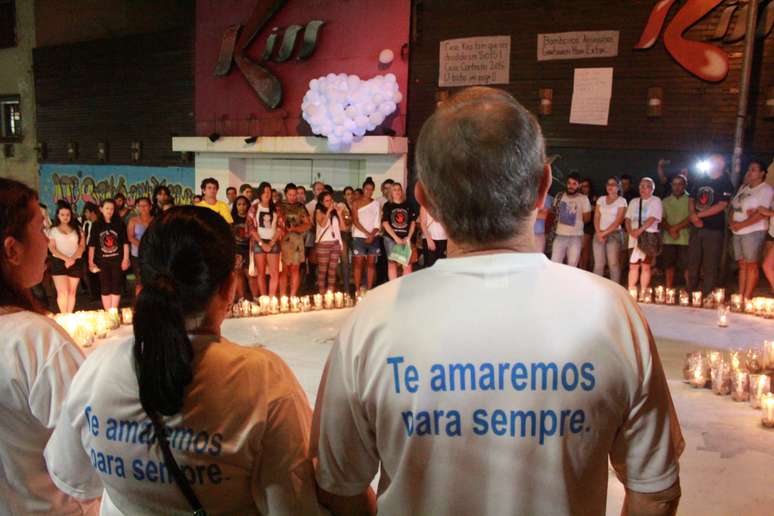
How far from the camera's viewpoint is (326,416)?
152 centimetres

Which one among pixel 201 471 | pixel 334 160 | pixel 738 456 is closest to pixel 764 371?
pixel 738 456

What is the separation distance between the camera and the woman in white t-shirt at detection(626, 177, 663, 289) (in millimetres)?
8994

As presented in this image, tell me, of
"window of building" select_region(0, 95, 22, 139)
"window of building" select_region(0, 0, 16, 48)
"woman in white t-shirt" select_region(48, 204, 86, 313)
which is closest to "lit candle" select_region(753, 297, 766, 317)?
"woman in white t-shirt" select_region(48, 204, 86, 313)

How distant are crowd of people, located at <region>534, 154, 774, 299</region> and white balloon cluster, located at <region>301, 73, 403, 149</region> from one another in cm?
404

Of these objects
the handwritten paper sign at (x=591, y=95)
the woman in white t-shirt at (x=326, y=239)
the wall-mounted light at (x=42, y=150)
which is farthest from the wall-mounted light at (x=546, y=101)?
the wall-mounted light at (x=42, y=150)

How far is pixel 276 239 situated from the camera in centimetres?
902

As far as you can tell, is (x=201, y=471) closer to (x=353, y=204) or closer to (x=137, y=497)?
(x=137, y=497)

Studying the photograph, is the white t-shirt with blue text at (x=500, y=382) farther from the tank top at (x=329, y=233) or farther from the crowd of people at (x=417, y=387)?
the tank top at (x=329, y=233)

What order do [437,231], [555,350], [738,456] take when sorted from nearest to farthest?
[555,350] → [738,456] → [437,231]

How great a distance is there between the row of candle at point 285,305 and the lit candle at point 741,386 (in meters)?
4.75

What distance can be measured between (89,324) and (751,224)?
822 cm

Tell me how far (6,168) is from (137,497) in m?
20.9

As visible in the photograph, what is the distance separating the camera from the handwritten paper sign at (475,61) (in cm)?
1181

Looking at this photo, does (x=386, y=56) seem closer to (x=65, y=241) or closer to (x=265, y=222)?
(x=265, y=222)
